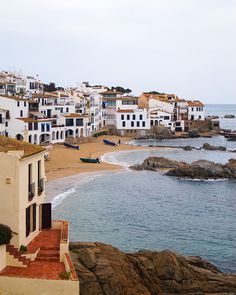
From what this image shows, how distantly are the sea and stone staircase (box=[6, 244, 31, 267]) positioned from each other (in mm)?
12885

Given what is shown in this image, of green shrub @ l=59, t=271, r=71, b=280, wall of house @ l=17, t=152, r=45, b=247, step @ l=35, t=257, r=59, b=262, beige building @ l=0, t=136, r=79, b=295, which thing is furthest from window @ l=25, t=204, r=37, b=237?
green shrub @ l=59, t=271, r=71, b=280

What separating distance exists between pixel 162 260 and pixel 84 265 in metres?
4.19

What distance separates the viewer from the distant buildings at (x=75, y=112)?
69375 mm

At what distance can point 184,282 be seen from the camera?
A: 21016 mm

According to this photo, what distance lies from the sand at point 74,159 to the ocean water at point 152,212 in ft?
8.26

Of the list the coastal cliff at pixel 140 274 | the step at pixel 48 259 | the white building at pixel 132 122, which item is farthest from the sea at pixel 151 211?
the white building at pixel 132 122

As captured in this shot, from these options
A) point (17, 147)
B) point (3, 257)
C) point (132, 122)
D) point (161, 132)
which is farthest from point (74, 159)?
point (3, 257)

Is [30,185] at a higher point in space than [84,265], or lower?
higher

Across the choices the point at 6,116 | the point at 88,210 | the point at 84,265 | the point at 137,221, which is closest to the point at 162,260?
the point at 84,265

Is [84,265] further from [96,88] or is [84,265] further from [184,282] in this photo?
[96,88]

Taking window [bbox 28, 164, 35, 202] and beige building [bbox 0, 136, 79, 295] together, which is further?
window [bbox 28, 164, 35, 202]

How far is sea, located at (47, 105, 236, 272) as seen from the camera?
29.9 meters

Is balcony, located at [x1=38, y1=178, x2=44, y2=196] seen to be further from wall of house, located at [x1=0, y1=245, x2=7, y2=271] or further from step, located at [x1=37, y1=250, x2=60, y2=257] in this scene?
wall of house, located at [x1=0, y1=245, x2=7, y2=271]

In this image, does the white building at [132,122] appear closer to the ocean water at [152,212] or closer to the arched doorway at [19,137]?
the arched doorway at [19,137]
